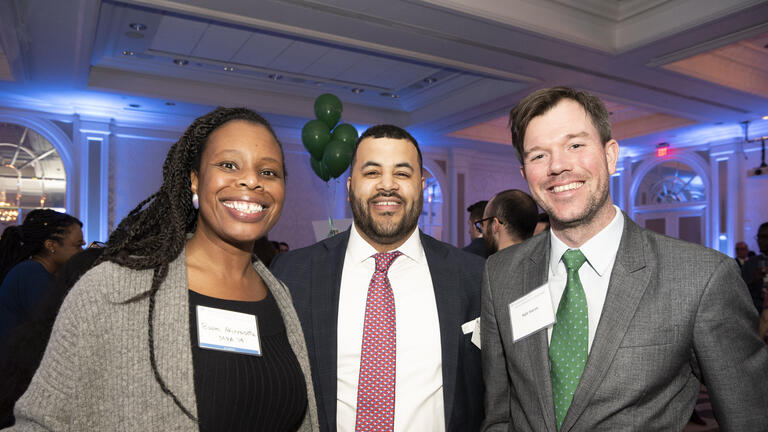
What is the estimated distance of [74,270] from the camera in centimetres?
169

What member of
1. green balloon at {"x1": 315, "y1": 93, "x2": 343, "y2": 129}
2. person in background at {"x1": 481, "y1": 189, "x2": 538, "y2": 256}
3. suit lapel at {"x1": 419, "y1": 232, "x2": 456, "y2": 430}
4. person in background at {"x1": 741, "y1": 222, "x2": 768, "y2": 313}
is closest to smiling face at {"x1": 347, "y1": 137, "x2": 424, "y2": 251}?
suit lapel at {"x1": 419, "y1": 232, "x2": 456, "y2": 430}

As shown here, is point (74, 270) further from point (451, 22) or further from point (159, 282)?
point (451, 22)

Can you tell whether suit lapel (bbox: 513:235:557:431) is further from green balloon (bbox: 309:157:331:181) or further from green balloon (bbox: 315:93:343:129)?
green balloon (bbox: 315:93:343:129)

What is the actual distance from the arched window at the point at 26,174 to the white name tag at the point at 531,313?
8813mm

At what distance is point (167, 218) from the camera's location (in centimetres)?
138

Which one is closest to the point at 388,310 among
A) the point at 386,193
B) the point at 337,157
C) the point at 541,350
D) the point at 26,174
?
the point at 386,193

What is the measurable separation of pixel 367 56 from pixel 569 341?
20.4 ft

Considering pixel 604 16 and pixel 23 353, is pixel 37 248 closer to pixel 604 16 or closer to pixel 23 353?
pixel 23 353

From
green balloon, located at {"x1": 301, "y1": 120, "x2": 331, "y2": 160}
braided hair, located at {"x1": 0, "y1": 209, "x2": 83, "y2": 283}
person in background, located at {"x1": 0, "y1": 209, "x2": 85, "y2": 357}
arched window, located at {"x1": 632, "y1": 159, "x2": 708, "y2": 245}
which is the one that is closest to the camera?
person in background, located at {"x1": 0, "y1": 209, "x2": 85, "y2": 357}

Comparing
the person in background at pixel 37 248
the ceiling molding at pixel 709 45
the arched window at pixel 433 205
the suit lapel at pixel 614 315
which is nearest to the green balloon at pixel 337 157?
the person in background at pixel 37 248

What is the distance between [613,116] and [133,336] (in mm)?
11261

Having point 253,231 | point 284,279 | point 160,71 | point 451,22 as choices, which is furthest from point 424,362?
point 160,71

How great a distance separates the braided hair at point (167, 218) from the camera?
126 cm

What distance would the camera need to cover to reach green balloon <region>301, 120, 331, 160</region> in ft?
17.3
